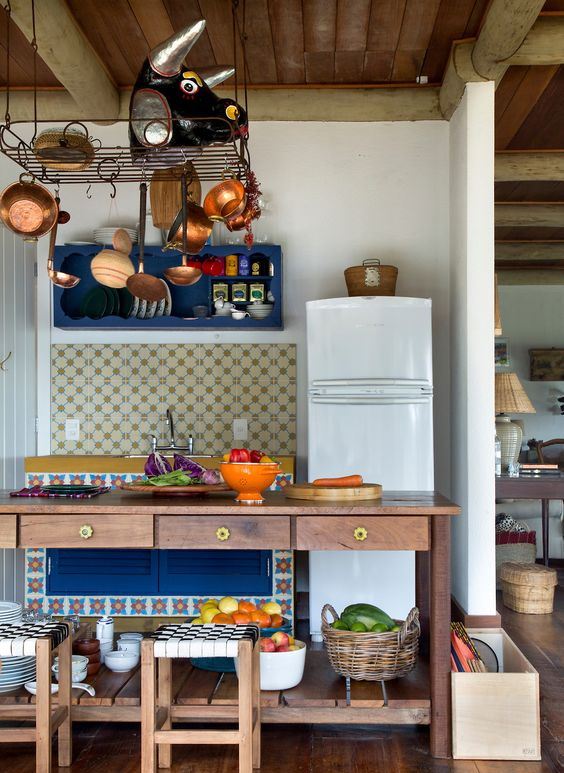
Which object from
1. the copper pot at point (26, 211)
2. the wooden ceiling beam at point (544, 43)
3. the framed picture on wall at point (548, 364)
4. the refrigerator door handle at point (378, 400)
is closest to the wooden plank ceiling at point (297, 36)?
the wooden ceiling beam at point (544, 43)

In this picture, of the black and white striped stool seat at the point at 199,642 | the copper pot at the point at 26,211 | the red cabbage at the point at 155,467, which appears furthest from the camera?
the copper pot at the point at 26,211

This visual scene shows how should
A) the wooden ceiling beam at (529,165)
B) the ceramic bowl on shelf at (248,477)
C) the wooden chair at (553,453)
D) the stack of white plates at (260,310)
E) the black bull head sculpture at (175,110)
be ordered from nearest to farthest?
the ceramic bowl on shelf at (248,477) → the black bull head sculpture at (175,110) → the stack of white plates at (260,310) → the wooden ceiling beam at (529,165) → the wooden chair at (553,453)

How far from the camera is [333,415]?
186 inches

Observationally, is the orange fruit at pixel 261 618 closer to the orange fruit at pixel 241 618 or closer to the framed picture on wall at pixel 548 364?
the orange fruit at pixel 241 618

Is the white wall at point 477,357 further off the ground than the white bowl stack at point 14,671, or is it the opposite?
the white wall at point 477,357

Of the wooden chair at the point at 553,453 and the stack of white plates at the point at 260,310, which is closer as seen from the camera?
the stack of white plates at the point at 260,310

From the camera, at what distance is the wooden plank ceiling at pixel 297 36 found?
429 cm

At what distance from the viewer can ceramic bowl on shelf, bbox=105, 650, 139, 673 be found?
11.0ft

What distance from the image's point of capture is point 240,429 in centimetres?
541

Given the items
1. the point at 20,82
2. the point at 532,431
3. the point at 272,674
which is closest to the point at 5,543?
the point at 272,674

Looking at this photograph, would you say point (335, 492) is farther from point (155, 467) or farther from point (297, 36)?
point (297, 36)

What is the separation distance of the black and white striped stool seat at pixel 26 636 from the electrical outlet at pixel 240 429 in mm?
2545

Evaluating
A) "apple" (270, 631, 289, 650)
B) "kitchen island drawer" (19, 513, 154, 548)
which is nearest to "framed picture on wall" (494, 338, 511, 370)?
"apple" (270, 631, 289, 650)

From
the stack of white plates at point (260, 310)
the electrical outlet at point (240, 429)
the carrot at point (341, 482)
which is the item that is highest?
the stack of white plates at point (260, 310)
